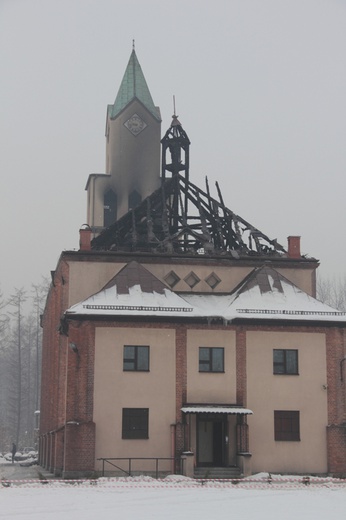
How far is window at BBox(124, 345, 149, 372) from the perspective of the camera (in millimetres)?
37438

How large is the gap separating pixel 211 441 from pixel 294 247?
12020 millimetres

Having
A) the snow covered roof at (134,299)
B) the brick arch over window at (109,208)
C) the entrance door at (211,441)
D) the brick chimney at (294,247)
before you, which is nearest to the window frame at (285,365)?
the entrance door at (211,441)

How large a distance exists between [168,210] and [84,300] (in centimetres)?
1313

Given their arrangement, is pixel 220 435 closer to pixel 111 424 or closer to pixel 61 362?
pixel 111 424

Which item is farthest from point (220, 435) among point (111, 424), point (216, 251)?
point (216, 251)

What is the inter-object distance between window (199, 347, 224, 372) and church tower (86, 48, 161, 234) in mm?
25824

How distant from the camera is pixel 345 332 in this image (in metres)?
39.3

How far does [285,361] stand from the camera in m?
38.6

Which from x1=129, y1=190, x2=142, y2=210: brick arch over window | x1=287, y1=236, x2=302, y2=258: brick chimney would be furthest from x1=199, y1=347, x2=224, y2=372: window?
x1=129, y1=190, x2=142, y2=210: brick arch over window

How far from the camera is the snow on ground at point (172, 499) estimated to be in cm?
2198

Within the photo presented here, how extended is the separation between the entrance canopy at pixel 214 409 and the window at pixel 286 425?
1.58 meters

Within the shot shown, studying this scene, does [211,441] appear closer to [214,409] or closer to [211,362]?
[214,409]

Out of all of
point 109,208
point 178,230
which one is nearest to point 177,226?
point 178,230

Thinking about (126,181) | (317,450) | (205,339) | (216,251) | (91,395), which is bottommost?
(317,450)
